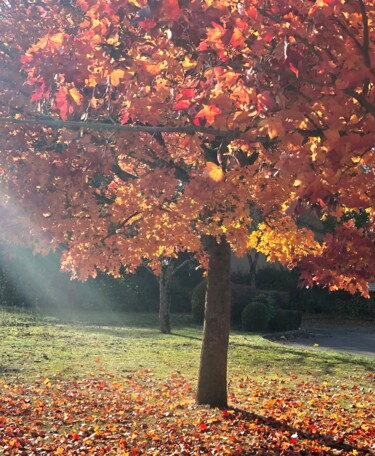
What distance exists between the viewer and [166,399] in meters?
9.98

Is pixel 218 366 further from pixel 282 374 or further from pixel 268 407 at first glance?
pixel 282 374

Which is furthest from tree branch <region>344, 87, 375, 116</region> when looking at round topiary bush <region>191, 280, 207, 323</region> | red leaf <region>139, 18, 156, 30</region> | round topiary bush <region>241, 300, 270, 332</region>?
round topiary bush <region>191, 280, 207, 323</region>

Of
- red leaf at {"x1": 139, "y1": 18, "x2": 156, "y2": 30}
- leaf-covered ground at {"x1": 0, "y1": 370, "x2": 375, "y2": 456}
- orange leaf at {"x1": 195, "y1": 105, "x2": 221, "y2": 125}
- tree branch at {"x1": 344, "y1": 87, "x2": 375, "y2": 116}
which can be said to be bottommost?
leaf-covered ground at {"x1": 0, "y1": 370, "x2": 375, "y2": 456}

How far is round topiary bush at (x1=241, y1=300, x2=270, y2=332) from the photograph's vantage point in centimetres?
2308

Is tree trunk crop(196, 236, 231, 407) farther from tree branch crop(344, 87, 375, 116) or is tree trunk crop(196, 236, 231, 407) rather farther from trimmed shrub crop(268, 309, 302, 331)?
trimmed shrub crop(268, 309, 302, 331)

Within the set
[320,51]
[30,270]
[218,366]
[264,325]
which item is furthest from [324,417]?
[30,270]

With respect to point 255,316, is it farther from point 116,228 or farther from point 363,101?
point 363,101

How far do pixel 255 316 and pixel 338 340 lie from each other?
126 inches

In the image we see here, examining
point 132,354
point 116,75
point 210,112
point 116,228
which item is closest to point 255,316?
point 132,354

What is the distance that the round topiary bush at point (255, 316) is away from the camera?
23.1 metres

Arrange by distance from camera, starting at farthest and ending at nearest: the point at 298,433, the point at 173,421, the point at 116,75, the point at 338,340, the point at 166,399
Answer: the point at 338,340, the point at 166,399, the point at 173,421, the point at 298,433, the point at 116,75

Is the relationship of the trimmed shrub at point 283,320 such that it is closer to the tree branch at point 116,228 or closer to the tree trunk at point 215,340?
the tree trunk at point 215,340

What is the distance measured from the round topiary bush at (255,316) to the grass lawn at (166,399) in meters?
3.88

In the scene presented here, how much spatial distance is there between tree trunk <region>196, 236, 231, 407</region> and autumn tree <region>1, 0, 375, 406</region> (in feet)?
0.07
